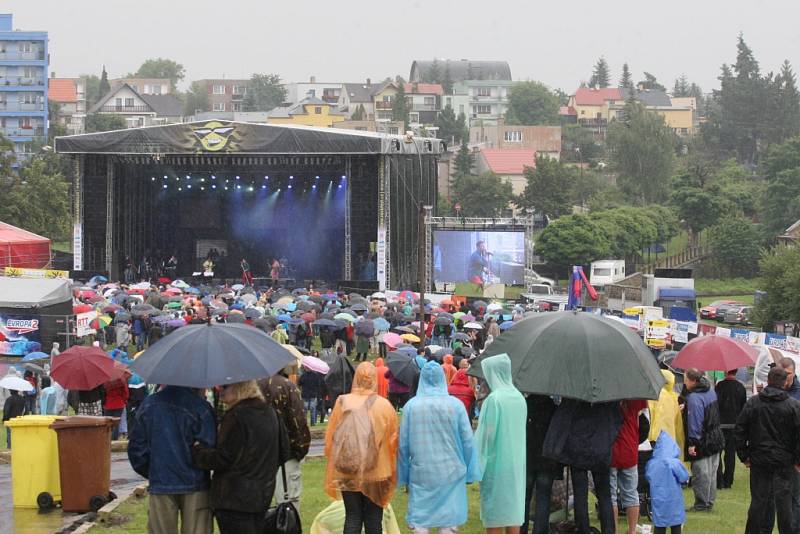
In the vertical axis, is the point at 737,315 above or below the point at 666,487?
below

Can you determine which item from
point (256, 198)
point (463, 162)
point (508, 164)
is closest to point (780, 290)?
point (256, 198)

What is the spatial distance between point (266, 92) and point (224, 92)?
22498 millimetres

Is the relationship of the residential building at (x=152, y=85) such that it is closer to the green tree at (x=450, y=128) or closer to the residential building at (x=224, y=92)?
the residential building at (x=224, y=92)

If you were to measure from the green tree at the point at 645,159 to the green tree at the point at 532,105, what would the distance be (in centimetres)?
4074

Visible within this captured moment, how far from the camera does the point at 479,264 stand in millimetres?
41875

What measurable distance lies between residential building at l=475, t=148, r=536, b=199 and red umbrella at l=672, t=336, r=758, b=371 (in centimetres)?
8297

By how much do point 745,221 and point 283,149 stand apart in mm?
36221

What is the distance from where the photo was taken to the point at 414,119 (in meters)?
124

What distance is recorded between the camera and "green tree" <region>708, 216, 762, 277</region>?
67375mm

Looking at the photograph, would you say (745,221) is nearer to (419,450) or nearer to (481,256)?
(481,256)

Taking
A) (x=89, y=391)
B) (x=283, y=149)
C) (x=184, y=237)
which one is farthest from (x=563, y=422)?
(x=184, y=237)

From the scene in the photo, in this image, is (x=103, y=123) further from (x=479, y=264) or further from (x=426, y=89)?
(x=479, y=264)

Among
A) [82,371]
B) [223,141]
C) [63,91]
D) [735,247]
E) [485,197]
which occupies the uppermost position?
[63,91]

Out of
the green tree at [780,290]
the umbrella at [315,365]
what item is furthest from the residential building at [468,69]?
the umbrella at [315,365]
